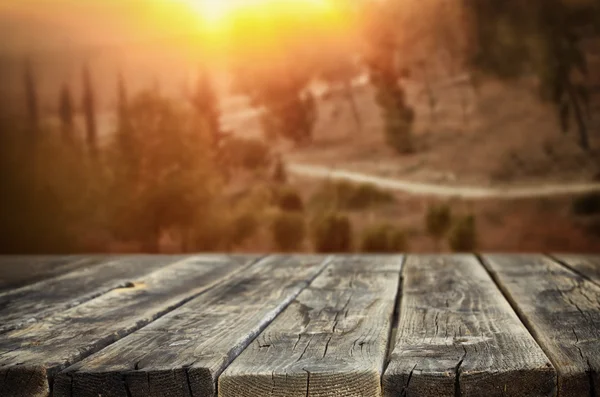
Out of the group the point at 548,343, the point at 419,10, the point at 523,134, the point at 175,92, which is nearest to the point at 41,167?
the point at 175,92

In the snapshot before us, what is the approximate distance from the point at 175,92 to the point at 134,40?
0.31 meters

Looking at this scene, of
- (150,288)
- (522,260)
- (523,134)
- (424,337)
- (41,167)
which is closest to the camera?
(424,337)

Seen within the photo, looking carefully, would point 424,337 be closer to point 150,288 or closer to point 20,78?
point 150,288

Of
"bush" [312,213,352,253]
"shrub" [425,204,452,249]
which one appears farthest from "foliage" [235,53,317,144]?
"shrub" [425,204,452,249]

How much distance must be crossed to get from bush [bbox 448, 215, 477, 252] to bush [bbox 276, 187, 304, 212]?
0.66 m

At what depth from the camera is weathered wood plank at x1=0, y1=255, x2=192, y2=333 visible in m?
1.48

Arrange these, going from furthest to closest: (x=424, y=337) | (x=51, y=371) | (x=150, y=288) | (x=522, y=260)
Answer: (x=522, y=260), (x=150, y=288), (x=424, y=337), (x=51, y=371)

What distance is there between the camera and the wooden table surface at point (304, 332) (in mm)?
992

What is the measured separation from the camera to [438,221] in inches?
127

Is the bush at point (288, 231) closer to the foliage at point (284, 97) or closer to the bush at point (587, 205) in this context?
the foliage at point (284, 97)

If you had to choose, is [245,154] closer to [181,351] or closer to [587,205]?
[587,205]

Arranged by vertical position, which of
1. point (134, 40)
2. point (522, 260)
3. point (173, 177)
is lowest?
point (522, 260)

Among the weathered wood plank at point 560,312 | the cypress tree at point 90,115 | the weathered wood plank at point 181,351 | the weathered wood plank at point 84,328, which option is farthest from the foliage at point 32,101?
the weathered wood plank at point 560,312

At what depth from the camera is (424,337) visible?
118 centimetres
